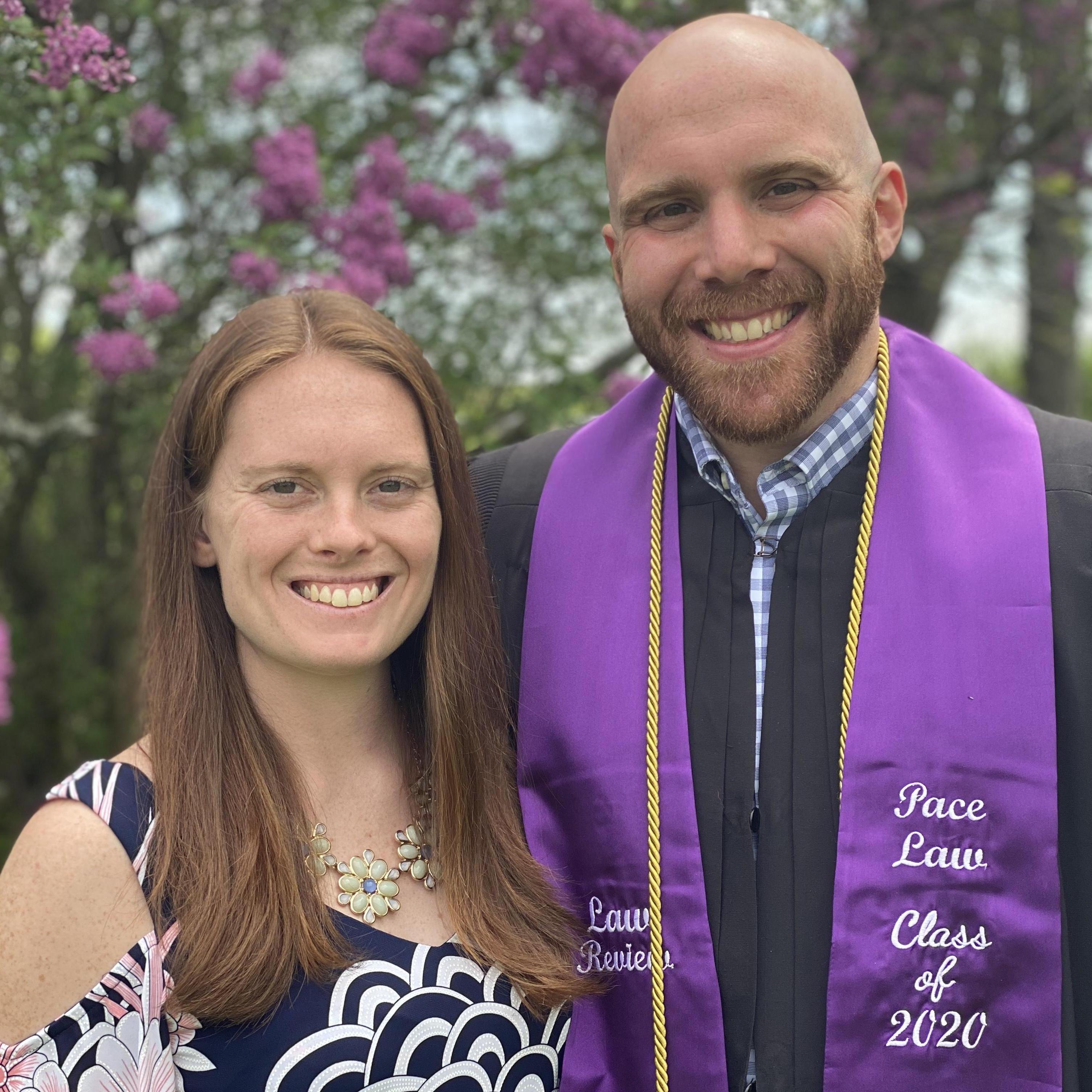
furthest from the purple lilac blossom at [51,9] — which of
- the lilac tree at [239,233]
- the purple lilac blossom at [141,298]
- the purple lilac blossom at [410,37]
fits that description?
the purple lilac blossom at [410,37]

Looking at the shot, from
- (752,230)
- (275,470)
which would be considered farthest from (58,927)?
(752,230)

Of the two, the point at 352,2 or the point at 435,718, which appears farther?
the point at 352,2

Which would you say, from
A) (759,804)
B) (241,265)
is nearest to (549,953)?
(759,804)

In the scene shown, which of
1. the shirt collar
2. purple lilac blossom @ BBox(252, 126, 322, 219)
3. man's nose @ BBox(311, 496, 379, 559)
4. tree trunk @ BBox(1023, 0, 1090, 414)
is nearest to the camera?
man's nose @ BBox(311, 496, 379, 559)

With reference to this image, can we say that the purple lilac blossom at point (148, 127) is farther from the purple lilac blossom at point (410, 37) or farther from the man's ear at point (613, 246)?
the man's ear at point (613, 246)

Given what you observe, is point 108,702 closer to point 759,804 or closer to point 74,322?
point 74,322

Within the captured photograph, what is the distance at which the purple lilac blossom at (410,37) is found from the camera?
4051mm

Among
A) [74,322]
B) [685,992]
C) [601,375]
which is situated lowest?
[685,992]

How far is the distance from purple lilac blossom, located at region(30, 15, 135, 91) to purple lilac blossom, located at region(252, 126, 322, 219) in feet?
3.06

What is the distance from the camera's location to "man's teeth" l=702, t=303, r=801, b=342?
2455 mm

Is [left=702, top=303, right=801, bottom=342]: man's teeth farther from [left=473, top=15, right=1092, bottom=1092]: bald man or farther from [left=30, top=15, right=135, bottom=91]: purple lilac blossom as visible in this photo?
[left=30, top=15, right=135, bottom=91]: purple lilac blossom

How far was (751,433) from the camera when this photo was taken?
245cm

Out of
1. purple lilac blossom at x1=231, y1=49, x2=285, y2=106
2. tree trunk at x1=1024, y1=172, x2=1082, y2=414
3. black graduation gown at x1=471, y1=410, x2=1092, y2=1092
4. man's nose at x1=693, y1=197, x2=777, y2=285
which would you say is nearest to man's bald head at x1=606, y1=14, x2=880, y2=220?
man's nose at x1=693, y1=197, x2=777, y2=285

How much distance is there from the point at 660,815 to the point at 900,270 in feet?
14.4
